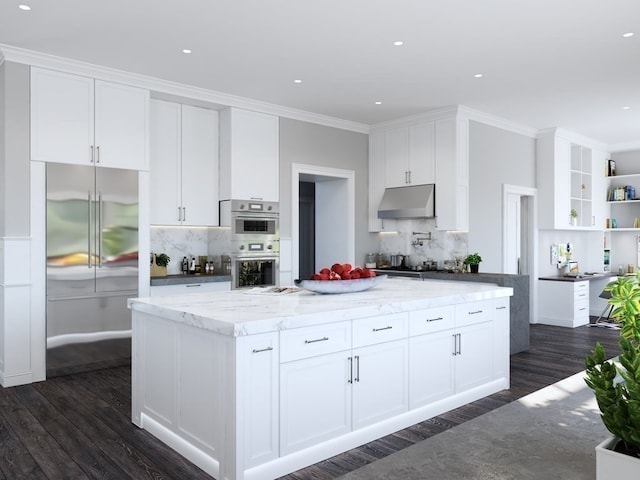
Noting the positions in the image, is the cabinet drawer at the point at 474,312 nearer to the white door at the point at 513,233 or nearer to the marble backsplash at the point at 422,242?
the marble backsplash at the point at 422,242

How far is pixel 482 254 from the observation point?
6.98 m

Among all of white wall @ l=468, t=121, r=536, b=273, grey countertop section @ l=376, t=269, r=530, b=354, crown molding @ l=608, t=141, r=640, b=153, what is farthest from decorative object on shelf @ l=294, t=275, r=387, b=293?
crown molding @ l=608, t=141, r=640, b=153

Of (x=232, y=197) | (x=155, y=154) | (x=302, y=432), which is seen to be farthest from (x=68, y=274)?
(x=302, y=432)

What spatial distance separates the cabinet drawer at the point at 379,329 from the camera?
3073 millimetres

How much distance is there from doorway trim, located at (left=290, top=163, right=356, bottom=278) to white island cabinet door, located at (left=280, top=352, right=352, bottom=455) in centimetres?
374

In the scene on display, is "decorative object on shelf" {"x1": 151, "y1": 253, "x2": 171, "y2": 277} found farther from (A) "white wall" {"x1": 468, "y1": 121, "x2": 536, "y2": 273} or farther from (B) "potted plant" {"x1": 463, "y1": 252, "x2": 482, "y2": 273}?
(A) "white wall" {"x1": 468, "y1": 121, "x2": 536, "y2": 273}

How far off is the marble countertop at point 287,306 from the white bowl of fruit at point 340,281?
47 millimetres

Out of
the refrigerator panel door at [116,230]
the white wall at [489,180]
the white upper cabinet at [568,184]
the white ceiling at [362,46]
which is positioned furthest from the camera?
the white upper cabinet at [568,184]

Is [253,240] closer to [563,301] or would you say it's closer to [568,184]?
[563,301]

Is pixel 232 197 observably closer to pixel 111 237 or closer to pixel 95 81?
pixel 111 237

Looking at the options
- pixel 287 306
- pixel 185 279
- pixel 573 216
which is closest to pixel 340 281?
pixel 287 306

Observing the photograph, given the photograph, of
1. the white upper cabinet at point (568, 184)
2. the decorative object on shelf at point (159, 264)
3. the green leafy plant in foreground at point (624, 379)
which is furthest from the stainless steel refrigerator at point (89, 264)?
the white upper cabinet at point (568, 184)

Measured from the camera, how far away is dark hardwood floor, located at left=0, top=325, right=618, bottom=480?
2855 millimetres

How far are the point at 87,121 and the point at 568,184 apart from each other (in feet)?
22.7
